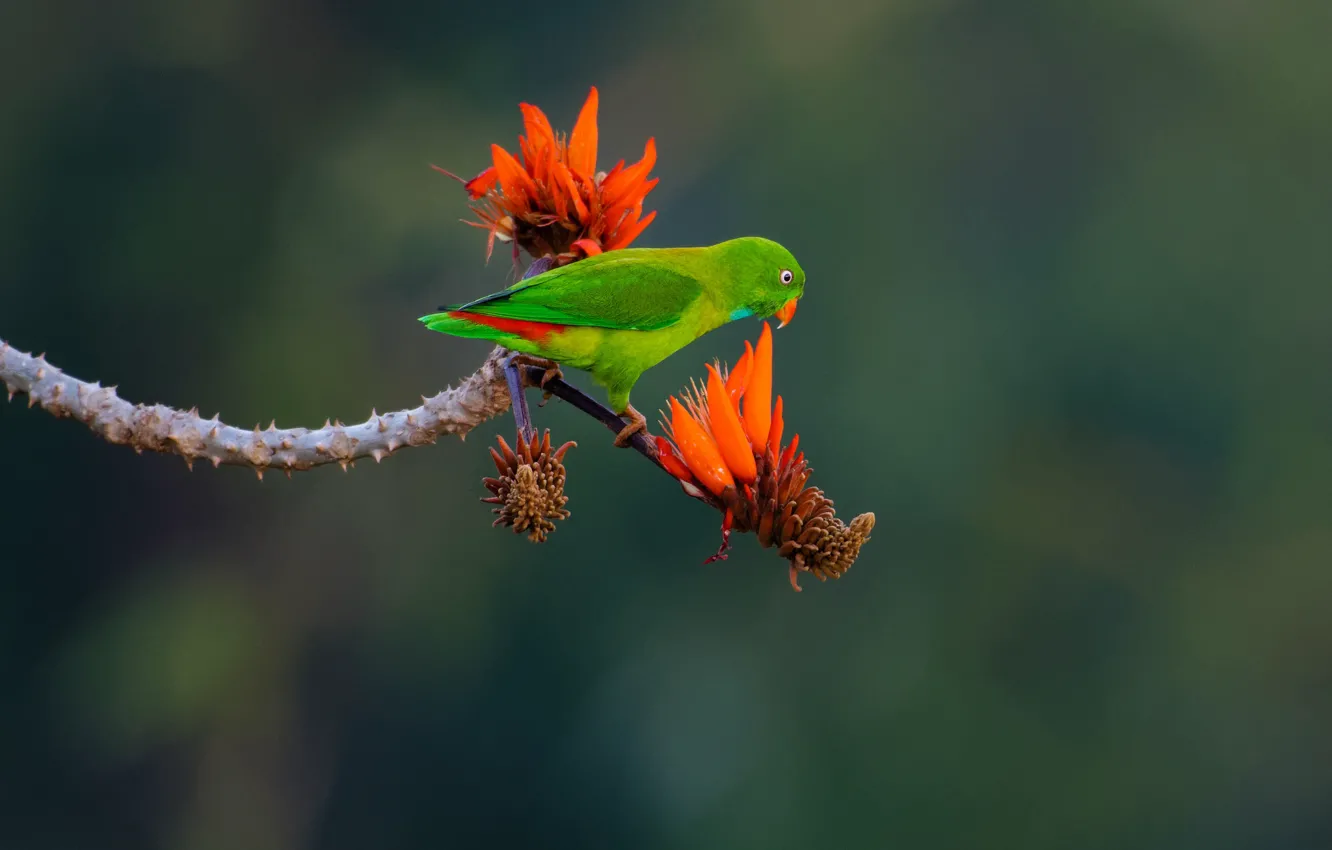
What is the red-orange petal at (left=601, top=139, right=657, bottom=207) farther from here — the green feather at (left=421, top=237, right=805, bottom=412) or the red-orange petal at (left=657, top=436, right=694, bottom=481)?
the red-orange petal at (left=657, top=436, right=694, bottom=481)

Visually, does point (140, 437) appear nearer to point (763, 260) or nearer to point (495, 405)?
point (495, 405)

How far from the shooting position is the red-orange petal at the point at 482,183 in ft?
3.84

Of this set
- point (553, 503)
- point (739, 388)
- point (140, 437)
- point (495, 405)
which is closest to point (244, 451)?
point (140, 437)

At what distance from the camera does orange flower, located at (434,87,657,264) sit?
1.15 m

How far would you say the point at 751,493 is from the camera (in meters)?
1.05

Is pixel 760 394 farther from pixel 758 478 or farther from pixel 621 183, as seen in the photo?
pixel 621 183

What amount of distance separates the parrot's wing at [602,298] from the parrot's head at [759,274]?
0.04m

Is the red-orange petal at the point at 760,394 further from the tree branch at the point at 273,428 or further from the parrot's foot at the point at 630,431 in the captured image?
the tree branch at the point at 273,428

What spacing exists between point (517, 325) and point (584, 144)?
0.21 meters

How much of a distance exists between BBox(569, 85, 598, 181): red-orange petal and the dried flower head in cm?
29

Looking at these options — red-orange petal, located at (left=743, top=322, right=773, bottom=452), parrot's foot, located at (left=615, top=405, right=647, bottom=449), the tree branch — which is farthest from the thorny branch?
red-orange petal, located at (left=743, top=322, right=773, bottom=452)

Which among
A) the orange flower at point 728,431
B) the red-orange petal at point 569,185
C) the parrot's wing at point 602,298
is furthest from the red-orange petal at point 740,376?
the red-orange petal at point 569,185

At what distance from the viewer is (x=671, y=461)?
106cm

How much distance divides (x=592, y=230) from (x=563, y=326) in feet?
0.40
